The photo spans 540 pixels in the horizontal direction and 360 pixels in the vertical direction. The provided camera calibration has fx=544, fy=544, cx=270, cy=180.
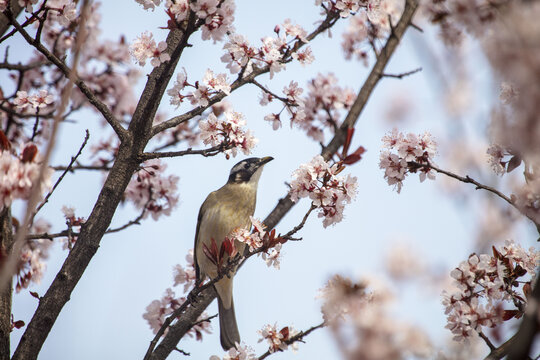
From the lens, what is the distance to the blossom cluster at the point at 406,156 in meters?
4.07

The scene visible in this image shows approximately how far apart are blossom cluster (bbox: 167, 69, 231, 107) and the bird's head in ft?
10.7

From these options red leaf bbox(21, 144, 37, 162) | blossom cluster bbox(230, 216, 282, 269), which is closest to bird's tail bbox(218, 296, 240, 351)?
blossom cluster bbox(230, 216, 282, 269)

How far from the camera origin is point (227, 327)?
6488 mm

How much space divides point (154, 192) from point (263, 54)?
2.55 meters

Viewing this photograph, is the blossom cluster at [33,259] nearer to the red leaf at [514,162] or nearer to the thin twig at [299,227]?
the thin twig at [299,227]

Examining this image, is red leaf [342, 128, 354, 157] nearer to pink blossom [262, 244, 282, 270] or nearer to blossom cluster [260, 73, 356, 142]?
pink blossom [262, 244, 282, 270]

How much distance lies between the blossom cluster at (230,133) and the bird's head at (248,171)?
323 centimetres

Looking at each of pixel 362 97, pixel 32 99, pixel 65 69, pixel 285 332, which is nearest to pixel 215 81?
pixel 65 69

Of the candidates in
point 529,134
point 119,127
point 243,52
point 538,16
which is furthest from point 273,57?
point 529,134

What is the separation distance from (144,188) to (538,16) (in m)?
4.92

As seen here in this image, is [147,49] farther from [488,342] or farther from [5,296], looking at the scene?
[488,342]

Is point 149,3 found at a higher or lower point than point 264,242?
higher

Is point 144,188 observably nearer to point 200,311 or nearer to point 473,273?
point 200,311

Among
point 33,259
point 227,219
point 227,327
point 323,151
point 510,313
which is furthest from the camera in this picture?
point 227,219
